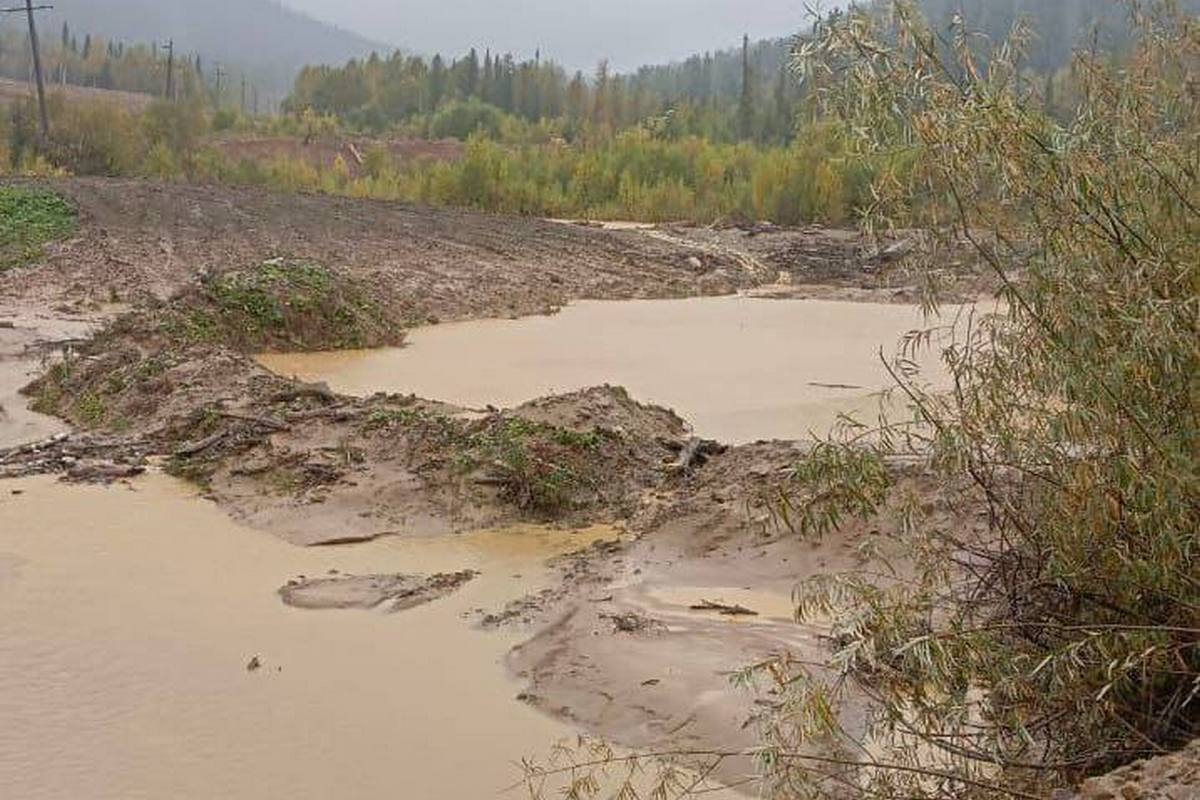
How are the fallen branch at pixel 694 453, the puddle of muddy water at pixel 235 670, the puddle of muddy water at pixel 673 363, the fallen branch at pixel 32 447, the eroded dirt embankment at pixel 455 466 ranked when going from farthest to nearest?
the puddle of muddy water at pixel 673 363, the fallen branch at pixel 32 447, the fallen branch at pixel 694 453, the eroded dirt embankment at pixel 455 466, the puddle of muddy water at pixel 235 670

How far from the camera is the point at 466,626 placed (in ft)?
22.5

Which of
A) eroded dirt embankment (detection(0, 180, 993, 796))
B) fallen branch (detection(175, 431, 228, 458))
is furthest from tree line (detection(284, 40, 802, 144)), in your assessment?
fallen branch (detection(175, 431, 228, 458))

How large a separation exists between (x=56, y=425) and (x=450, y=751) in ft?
22.6

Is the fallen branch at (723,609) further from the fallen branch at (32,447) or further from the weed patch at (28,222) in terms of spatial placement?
the weed patch at (28,222)

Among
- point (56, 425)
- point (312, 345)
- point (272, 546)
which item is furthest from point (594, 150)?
point (272, 546)

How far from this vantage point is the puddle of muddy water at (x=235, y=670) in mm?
5297

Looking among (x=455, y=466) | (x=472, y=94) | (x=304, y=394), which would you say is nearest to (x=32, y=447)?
(x=304, y=394)

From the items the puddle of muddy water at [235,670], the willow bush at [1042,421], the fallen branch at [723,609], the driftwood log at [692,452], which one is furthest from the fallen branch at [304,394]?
the willow bush at [1042,421]

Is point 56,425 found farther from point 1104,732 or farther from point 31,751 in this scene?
point 1104,732

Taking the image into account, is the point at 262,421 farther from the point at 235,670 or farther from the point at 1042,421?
the point at 1042,421

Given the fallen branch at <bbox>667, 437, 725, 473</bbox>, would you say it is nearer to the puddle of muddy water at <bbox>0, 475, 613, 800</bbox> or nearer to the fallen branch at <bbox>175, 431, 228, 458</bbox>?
the puddle of muddy water at <bbox>0, 475, 613, 800</bbox>

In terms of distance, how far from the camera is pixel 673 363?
15711 mm

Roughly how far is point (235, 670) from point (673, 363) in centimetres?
999

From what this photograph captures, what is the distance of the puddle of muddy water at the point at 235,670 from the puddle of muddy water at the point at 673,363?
4375mm
